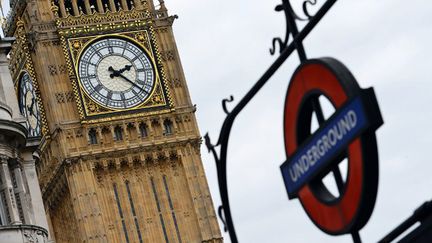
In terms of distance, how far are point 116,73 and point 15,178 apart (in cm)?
4120

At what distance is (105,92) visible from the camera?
7769 centimetres

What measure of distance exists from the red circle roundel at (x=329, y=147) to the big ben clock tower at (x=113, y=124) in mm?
62389

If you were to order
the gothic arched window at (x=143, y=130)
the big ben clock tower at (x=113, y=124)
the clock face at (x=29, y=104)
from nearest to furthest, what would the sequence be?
1. the big ben clock tower at (x=113, y=124)
2. the gothic arched window at (x=143, y=130)
3. the clock face at (x=29, y=104)

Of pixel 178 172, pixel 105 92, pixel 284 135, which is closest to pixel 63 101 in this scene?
pixel 105 92

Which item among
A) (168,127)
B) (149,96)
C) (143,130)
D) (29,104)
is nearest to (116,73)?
(149,96)

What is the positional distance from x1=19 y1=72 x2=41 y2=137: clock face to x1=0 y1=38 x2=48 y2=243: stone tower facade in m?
40.3

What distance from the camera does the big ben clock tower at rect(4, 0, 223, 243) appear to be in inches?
3004

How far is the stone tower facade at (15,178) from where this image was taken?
35094 mm

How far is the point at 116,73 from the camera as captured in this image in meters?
78.4

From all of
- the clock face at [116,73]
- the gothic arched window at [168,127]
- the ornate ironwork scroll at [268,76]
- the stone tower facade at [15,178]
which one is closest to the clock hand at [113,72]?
the clock face at [116,73]

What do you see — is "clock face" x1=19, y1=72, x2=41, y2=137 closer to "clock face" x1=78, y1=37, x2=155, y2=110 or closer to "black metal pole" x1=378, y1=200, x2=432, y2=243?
"clock face" x1=78, y1=37, x2=155, y2=110

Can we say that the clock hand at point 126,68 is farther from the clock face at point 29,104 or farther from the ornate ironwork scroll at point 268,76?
the ornate ironwork scroll at point 268,76

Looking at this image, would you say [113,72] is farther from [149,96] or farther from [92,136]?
[92,136]

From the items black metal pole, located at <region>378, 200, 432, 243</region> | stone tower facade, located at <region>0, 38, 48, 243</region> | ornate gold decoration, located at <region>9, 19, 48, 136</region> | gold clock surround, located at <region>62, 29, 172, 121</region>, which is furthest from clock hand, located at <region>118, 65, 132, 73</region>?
black metal pole, located at <region>378, 200, 432, 243</region>
